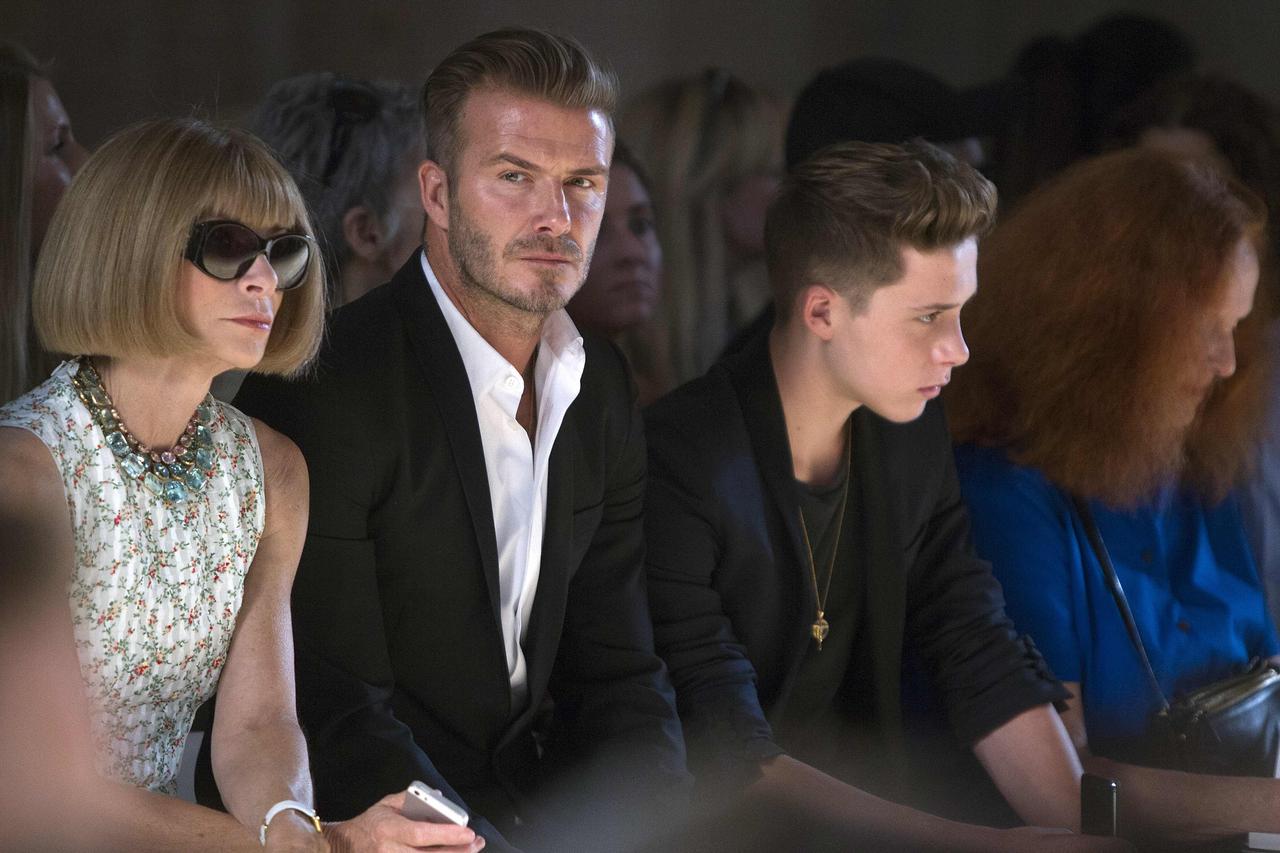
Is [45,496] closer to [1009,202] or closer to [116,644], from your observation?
[116,644]

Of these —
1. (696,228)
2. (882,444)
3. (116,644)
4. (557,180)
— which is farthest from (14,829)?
(696,228)

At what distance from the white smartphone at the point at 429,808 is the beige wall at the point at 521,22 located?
2.95 ft

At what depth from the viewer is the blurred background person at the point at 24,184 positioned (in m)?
2.23

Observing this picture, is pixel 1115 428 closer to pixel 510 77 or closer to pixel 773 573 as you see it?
pixel 773 573

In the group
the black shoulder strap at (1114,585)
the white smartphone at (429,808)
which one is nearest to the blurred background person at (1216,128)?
the black shoulder strap at (1114,585)

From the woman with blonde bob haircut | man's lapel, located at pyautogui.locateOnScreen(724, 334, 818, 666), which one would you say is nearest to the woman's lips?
the woman with blonde bob haircut

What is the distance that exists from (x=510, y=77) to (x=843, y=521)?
862 mm

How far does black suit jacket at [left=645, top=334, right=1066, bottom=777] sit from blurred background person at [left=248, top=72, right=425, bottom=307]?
67 centimetres

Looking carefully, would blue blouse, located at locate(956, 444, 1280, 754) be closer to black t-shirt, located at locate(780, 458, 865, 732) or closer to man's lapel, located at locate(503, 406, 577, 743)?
black t-shirt, located at locate(780, 458, 865, 732)

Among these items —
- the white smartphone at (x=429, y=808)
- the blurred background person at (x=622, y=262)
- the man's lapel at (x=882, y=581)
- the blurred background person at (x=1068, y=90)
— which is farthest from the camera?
the blurred background person at (x=1068, y=90)

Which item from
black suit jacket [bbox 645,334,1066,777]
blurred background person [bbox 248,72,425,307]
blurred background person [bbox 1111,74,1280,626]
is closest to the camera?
black suit jacket [bbox 645,334,1066,777]

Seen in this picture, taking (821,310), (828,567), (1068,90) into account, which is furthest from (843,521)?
(1068,90)

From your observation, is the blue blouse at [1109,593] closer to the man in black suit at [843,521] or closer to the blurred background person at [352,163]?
the man in black suit at [843,521]

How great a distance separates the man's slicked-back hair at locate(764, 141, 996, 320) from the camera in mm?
2305
